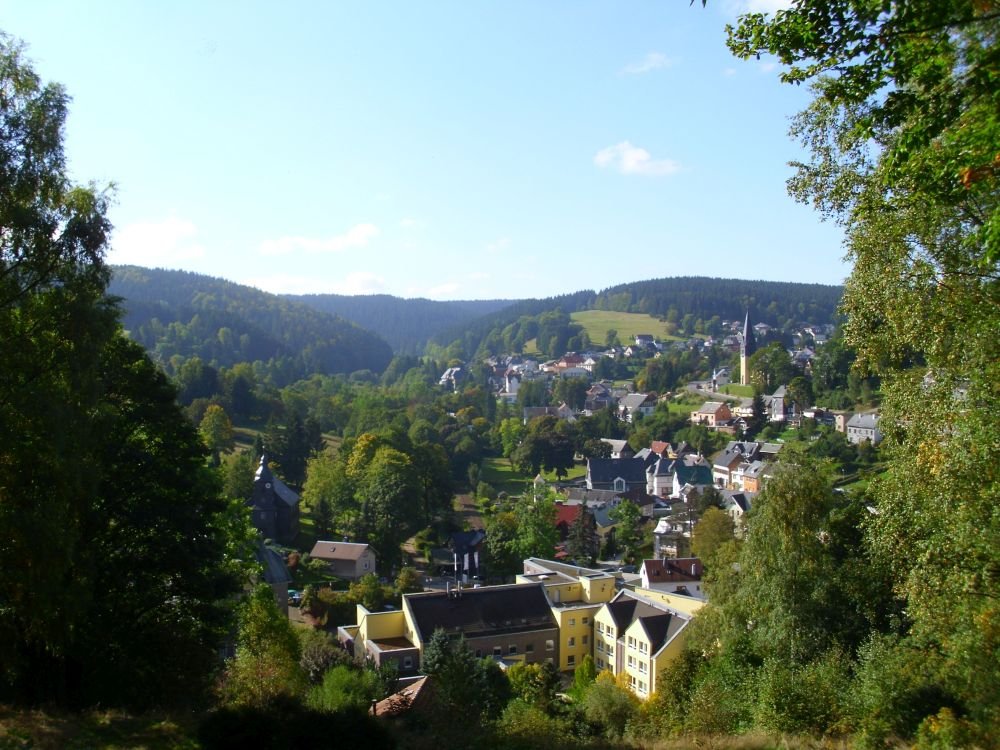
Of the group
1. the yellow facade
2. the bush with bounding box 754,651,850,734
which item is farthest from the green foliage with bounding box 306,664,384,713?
the yellow facade

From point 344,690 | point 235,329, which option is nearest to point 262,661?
point 344,690

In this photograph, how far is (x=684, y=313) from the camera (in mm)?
153750

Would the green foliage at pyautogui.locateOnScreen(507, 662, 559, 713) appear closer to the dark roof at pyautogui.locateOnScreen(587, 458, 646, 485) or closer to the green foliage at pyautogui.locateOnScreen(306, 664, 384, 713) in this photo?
the green foliage at pyautogui.locateOnScreen(306, 664, 384, 713)

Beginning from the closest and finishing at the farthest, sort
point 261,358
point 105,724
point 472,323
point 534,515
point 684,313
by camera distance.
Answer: point 105,724, point 534,515, point 261,358, point 684,313, point 472,323

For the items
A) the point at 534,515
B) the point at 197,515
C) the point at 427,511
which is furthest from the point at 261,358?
the point at 197,515

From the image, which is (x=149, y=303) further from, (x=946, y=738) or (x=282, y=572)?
(x=946, y=738)

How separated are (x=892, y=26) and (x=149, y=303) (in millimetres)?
130411

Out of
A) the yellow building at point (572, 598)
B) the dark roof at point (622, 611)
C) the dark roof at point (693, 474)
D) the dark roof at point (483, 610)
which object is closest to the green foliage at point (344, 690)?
the dark roof at point (483, 610)

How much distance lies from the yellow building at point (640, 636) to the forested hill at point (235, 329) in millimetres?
76239

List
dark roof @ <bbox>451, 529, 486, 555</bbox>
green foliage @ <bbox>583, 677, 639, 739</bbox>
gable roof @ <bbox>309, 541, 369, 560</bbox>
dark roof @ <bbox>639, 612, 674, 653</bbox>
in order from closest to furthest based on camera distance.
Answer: green foliage @ <bbox>583, 677, 639, 739</bbox>
dark roof @ <bbox>639, 612, 674, 653</bbox>
gable roof @ <bbox>309, 541, 369, 560</bbox>
dark roof @ <bbox>451, 529, 486, 555</bbox>

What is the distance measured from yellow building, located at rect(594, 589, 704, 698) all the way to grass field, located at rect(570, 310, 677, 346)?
11497 centimetres

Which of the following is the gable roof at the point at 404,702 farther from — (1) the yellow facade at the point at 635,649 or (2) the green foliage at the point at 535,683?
(1) the yellow facade at the point at 635,649

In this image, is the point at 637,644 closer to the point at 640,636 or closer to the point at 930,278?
the point at 640,636

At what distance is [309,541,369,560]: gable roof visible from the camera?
108 feet
